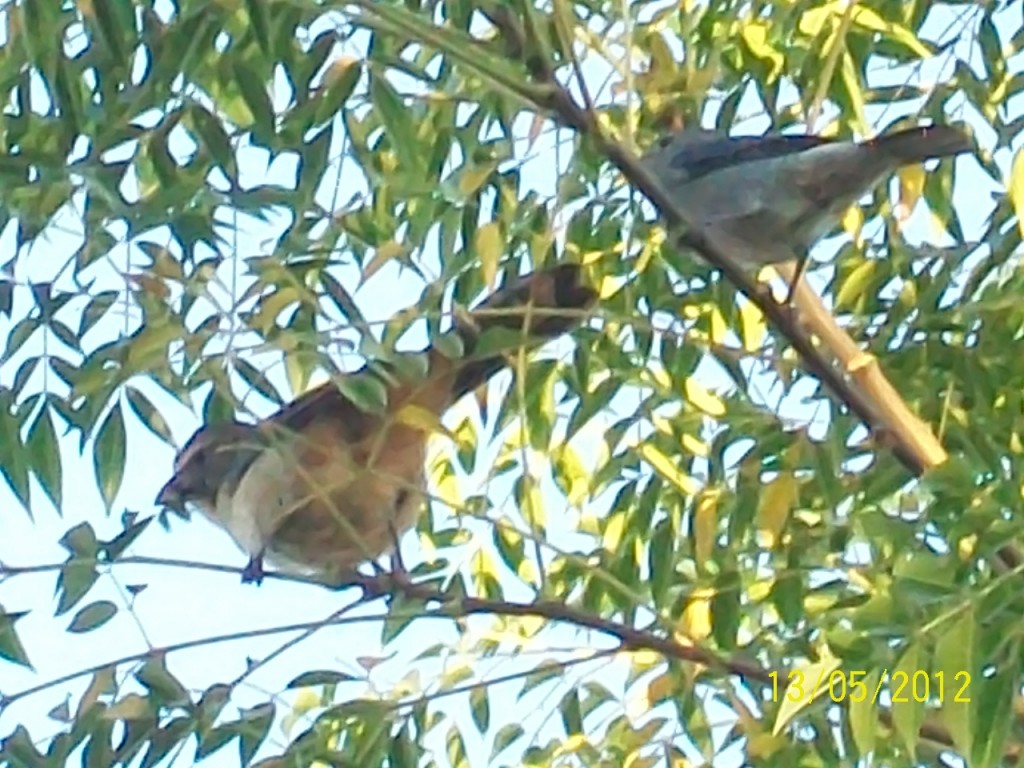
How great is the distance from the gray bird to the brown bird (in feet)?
0.95

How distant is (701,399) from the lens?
2.17 meters

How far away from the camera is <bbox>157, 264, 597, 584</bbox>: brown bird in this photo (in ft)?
7.04

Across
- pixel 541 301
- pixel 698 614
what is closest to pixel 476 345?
pixel 541 301

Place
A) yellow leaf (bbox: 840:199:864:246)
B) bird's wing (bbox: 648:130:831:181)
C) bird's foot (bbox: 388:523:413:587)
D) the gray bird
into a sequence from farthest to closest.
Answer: yellow leaf (bbox: 840:199:864:246) < bird's wing (bbox: 648:130:831:181) < the gray bird < bird's foot (bbox: 388:523:413:587)

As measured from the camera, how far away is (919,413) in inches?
81.0

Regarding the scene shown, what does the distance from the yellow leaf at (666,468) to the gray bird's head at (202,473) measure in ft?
1.57

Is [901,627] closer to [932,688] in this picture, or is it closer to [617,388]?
[932,688]

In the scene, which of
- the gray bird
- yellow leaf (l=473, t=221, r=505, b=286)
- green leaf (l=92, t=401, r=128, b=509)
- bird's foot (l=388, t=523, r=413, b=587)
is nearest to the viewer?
green leaf (l=92, t=401, r=128, b=509)

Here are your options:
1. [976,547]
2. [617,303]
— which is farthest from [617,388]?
[976,547]

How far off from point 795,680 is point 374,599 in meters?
0.53

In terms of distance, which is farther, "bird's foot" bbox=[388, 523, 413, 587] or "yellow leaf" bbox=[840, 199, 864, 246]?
"yellow leaf" bbox=[840, 199, 864, 246]

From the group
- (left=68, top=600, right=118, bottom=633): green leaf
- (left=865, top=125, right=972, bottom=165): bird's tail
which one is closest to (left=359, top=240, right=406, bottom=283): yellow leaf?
(left=68, top=600, right=118, bottom=633): green leaf

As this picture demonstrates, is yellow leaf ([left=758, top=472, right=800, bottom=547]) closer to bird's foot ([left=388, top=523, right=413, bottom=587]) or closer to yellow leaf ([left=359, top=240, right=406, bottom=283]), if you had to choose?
bird's foot ([left=388, top=523, right=413, bottom=587])

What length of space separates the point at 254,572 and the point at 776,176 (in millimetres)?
769
